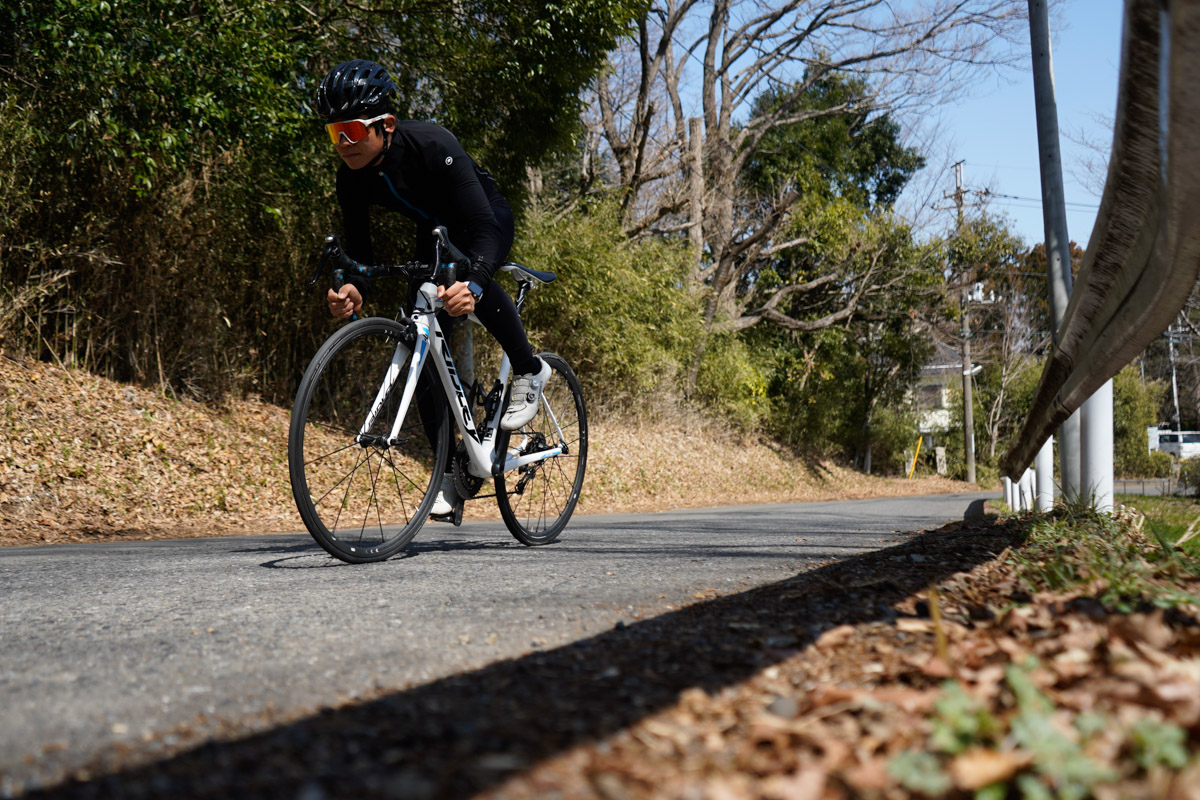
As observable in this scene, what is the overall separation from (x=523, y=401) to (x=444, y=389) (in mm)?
622

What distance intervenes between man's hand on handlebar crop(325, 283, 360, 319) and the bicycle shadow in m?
2.25

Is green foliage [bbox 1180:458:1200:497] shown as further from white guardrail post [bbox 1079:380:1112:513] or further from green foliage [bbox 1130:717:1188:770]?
green foliage [bbox 1130:717:1188:770]

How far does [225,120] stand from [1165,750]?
8.91 m

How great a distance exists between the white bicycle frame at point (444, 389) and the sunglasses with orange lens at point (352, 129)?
0.70 m

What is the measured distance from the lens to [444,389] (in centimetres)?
436

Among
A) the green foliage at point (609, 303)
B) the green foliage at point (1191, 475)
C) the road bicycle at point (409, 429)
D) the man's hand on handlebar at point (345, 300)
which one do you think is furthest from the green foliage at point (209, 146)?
the green foliage at point (1191, 475)

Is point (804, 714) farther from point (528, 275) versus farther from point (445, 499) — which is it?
point (528, 275)

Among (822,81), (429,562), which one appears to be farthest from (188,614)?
(822,81)

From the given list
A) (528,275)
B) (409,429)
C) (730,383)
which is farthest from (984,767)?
(730,383)

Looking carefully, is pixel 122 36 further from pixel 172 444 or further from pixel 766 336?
pixel 766 336

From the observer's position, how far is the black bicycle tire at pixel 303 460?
358 centimetres

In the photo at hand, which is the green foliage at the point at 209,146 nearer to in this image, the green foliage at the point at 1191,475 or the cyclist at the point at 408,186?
the cyclist at the point at 408,186

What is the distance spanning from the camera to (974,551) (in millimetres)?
3514

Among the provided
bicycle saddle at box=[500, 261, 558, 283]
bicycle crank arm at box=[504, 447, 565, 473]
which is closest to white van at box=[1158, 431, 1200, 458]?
bicycle crank arm at box=[504, 447, 565, 473]
